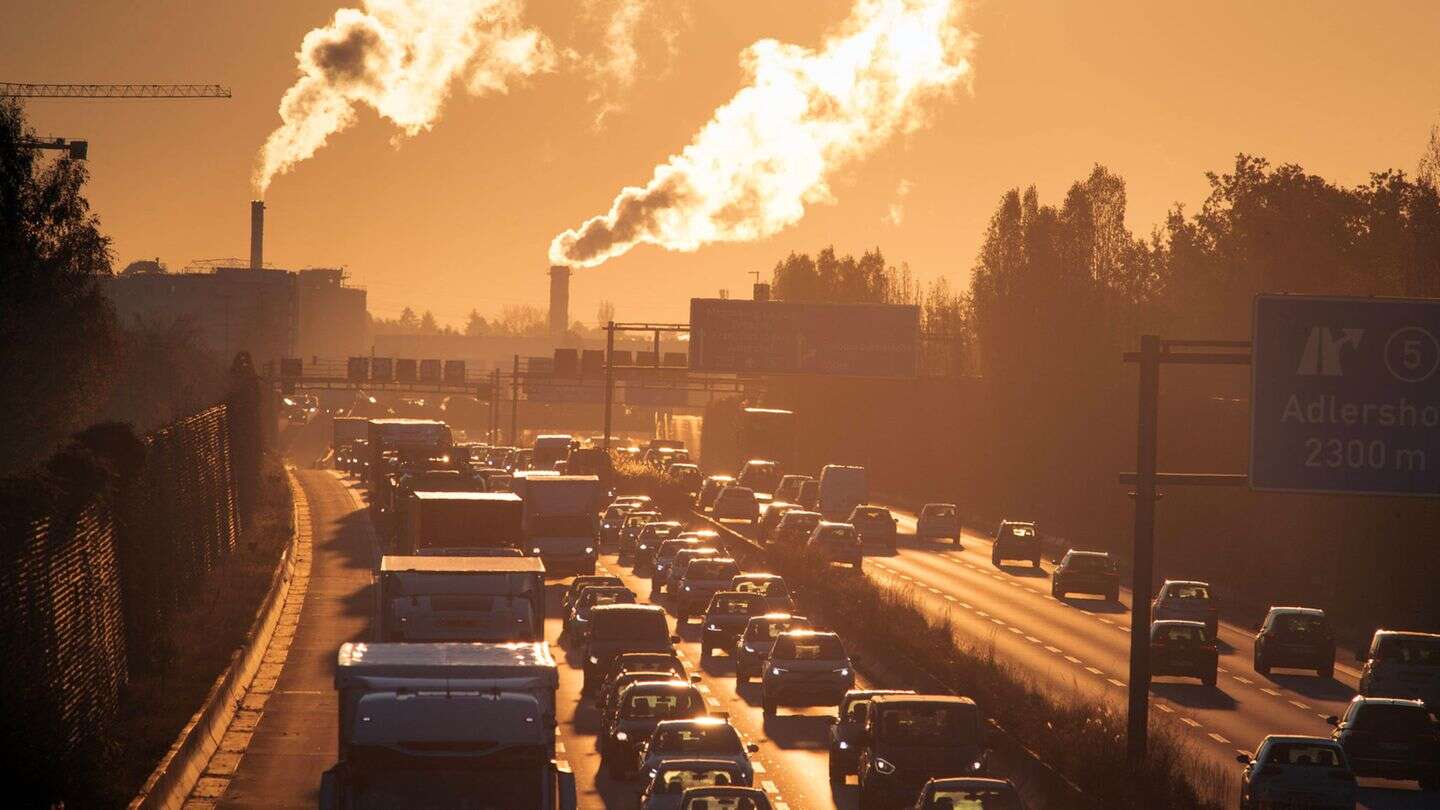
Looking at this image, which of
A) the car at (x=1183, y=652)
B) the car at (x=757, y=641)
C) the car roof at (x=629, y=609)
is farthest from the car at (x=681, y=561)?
the car at (x=1183, y=652)

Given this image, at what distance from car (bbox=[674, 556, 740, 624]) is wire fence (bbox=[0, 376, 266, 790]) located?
12.1 metres

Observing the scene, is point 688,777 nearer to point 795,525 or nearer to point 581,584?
point 581,584

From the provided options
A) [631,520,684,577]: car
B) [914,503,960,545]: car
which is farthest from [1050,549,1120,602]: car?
[914,503,960,545]: car

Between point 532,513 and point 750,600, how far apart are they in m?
16.7

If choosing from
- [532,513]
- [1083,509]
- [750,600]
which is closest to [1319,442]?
[750,600]

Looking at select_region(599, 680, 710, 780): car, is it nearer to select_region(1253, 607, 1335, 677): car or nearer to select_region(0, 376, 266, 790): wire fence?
select_region(0, 376, 266, 790): wire fence

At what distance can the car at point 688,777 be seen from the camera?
2416cm

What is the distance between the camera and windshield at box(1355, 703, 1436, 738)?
31.0 metres

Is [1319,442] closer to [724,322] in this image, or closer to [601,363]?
[724,322]

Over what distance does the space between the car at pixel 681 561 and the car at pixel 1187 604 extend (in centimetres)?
1182

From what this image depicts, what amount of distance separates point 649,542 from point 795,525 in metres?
6.19

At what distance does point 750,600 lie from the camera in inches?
1944

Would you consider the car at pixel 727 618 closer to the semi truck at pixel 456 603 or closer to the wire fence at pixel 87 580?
the wire fence at pixel 87 580

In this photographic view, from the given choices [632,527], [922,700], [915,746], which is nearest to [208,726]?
[922,700]
